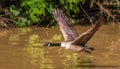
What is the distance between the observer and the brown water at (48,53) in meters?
10.3

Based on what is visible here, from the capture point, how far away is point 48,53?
11445 millimetres

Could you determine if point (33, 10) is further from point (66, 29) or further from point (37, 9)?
point (66, 29)

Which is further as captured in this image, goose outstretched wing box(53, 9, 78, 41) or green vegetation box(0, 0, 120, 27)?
green vegetation box(0, 0, 120, 27)

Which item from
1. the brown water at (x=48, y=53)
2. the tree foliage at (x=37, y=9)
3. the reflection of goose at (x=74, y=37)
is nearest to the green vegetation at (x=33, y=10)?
the tree foliage at (x=37, y=9)

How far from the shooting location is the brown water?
10320mm

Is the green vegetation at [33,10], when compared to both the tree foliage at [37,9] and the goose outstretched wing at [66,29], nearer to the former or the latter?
the tree foliage at [37,9]

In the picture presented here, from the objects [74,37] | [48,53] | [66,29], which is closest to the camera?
[74,37]

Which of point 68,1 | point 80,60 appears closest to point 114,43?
point 80,60

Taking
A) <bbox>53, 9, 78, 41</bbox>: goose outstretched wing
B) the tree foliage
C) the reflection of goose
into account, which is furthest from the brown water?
the tree foliage

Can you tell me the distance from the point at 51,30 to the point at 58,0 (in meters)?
1.65

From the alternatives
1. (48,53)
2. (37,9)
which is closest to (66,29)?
(48,53)

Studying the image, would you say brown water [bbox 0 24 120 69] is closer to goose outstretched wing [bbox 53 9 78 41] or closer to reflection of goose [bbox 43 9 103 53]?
reflection of goose [bbox 43 9 103 53]

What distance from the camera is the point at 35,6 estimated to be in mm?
15406

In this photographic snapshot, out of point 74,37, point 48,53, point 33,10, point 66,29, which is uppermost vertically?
point 33,10
